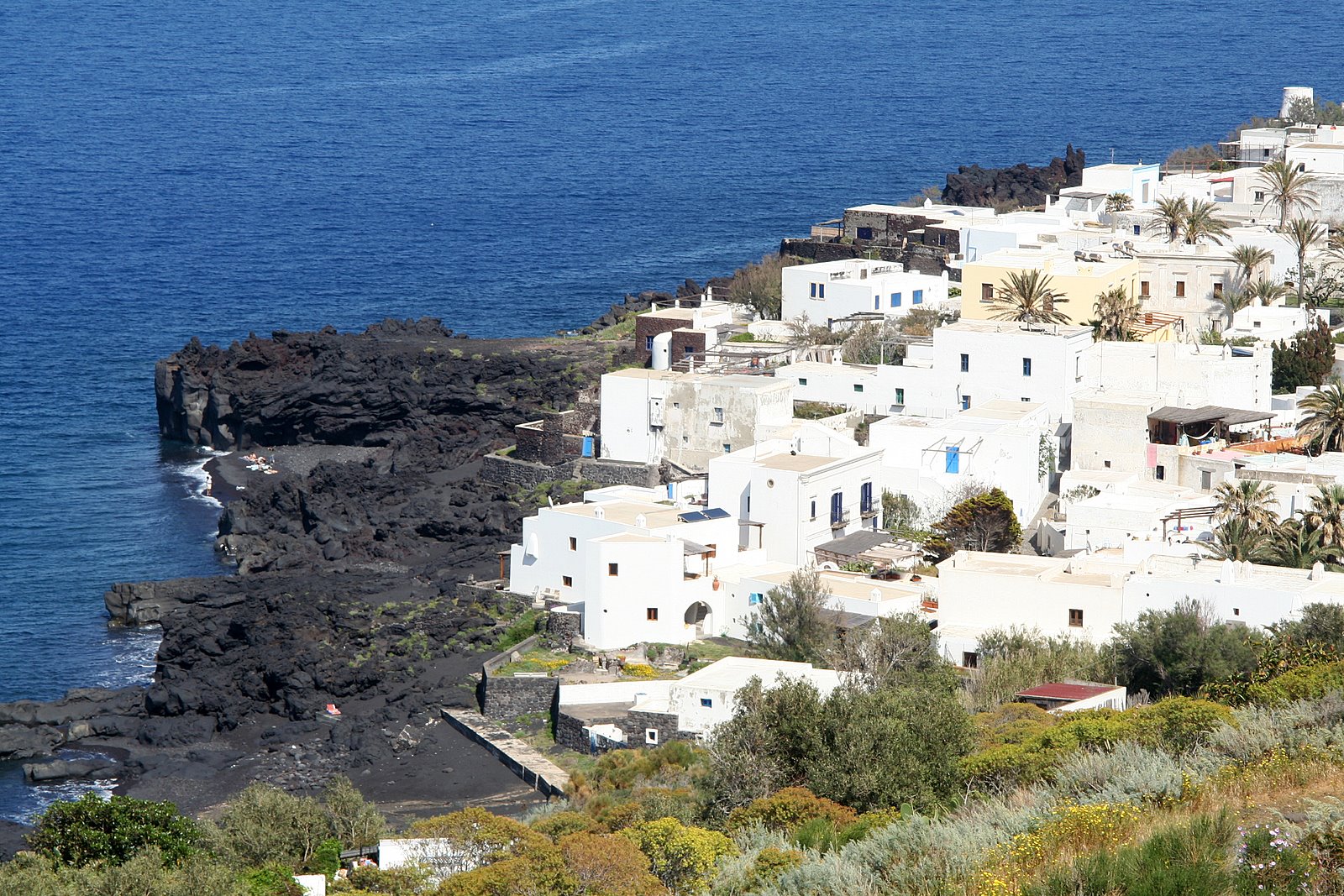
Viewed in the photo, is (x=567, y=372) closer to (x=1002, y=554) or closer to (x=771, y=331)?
(x=771, y=331)

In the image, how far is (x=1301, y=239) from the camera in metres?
62.5

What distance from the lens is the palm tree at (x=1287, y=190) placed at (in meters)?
69.3

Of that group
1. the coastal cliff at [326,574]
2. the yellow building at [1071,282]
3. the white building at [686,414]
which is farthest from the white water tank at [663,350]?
the yellow building at [1071,282]

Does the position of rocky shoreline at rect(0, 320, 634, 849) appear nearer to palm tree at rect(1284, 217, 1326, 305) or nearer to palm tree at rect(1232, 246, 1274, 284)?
palm tree at rect(1232, 246, 1274, 284)

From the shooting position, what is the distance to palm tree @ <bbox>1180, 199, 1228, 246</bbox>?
212ft

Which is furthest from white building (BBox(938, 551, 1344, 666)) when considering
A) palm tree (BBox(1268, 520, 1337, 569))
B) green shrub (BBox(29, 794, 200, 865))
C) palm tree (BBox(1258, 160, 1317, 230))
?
palm tree (BBox(1258, 160, 1317, 230))

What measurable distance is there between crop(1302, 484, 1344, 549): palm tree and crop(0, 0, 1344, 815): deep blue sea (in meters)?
28.9

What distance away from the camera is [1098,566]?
41.5 metres

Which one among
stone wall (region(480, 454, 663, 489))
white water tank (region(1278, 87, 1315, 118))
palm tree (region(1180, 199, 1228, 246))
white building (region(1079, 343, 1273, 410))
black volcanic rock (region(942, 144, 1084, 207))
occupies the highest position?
white water tank (region(1278, 87, 1315, 118))

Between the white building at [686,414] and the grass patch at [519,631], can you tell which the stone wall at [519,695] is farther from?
the white building at [686,414]

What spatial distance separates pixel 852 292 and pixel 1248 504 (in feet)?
85.8

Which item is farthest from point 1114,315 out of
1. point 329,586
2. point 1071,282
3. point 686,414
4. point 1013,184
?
point 1013,184

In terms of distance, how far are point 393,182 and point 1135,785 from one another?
139 metres

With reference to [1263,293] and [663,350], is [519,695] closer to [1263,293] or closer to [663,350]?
[663,350]
